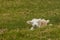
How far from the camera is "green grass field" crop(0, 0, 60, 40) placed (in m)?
9.78

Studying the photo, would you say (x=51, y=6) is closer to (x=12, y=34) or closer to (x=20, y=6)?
(x=20, y=6)

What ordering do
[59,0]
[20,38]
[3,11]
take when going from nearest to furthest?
[20,38] → [3,11] → [59,0]

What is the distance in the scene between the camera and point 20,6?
76.7 feet

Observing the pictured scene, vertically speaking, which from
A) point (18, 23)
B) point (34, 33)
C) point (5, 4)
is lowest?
point (5, 4)

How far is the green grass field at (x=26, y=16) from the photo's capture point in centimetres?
978

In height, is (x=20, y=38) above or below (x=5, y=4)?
above

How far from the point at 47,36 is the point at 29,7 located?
13598 millimetres

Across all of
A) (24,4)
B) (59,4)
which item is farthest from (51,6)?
(24,4)

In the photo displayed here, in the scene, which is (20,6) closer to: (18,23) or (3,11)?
(3,11)

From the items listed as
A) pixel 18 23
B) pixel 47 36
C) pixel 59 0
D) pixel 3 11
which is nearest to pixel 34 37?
pixel 47 36

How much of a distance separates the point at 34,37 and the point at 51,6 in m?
13.8

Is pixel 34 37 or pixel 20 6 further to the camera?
pixel 20 6

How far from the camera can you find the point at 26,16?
60.0 feet

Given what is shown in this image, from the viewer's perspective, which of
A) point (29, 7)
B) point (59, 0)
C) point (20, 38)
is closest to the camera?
point (20, 38)
